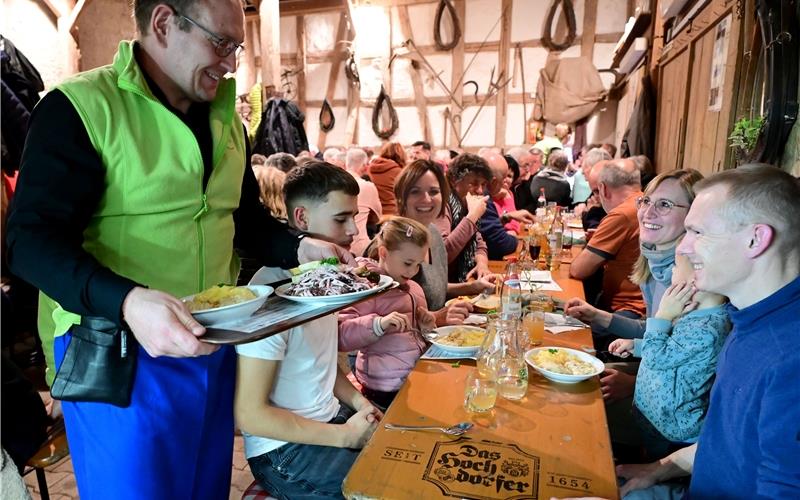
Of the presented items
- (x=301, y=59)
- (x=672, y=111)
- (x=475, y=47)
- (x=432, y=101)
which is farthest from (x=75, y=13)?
(x=475, y=47)

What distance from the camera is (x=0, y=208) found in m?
3.70

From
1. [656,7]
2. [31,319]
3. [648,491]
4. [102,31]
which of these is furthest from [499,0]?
[648,491]

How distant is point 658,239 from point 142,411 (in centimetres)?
219

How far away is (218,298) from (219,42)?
66 centimetres

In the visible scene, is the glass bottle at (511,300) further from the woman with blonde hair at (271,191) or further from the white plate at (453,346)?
the woman with blonde hair at (271,191)

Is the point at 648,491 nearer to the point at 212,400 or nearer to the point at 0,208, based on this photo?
the point at 212,400

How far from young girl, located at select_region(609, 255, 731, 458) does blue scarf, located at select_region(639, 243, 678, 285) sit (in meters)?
0.53

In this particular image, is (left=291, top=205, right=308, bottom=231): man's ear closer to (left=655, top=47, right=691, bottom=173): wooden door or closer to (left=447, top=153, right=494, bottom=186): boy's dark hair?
(left=447, top=153, right=494, bottom=186): boy's dark hair

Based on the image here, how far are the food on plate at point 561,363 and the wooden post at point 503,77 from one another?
8308mm

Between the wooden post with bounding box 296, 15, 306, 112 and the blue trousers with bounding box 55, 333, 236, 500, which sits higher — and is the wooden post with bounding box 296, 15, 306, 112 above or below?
above

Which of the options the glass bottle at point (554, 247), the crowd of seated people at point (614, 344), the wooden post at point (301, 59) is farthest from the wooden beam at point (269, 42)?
the wooden post at point (301, 59)

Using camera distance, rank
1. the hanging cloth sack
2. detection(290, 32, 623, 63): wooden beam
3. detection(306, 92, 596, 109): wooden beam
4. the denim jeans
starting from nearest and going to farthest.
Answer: the denim jeans < the hanging cloth sack < detection(290, 32, 623, 63): wooden beam < detection(306, 92, 596, 109): wooden beam

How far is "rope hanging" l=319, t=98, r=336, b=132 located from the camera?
34.9 feet

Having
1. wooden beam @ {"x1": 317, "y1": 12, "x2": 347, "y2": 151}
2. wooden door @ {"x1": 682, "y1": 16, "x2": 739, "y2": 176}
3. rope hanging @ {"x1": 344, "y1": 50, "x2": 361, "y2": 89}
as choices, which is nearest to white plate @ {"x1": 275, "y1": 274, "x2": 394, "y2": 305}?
wooden door @ {"x1": 682, "y1": 16, "x2": 739, "y2": 176}
